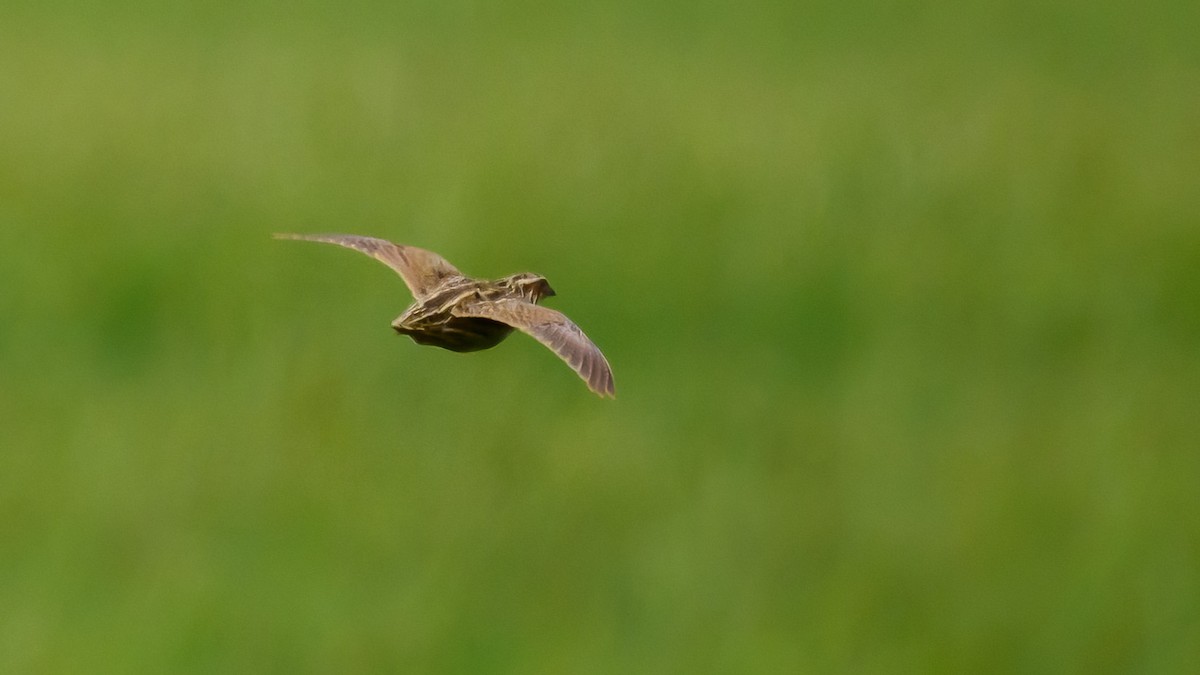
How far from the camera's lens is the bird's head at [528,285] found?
4520 millimetres

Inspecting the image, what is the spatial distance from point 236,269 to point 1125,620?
16.9 feet

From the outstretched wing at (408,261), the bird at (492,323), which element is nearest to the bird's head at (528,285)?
the bird at (492,323)

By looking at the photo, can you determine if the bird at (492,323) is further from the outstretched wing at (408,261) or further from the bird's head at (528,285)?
the outstretched wing at (408,261)

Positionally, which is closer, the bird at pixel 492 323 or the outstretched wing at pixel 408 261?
the bird at pixel 492 323

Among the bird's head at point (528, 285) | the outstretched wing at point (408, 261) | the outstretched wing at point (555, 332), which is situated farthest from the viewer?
the outstretched wing at point (408, 261)

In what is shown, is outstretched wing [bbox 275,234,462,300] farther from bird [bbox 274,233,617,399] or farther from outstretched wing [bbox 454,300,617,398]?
outstretched wing [bbox 454,300,617,398]

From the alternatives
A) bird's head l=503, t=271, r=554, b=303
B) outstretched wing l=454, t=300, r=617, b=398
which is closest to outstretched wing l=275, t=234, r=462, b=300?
bird's head l=503, t=271, r=554, b=303

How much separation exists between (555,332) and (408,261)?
1.05m

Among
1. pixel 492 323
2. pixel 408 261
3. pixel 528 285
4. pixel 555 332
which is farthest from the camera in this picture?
pixel 408 261

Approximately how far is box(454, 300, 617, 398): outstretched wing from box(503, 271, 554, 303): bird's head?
0.79 feet

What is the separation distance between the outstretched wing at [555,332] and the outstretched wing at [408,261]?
0.57m

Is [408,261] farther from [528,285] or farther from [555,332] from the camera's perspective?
[555,332]

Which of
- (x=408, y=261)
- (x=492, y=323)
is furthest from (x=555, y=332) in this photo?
(x=408, y=261)

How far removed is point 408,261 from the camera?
4.95 metres
